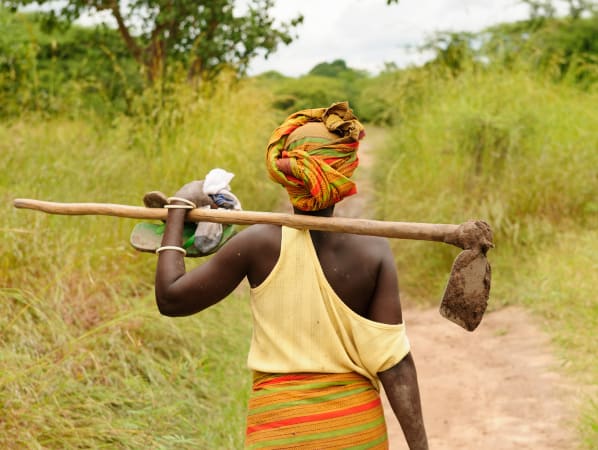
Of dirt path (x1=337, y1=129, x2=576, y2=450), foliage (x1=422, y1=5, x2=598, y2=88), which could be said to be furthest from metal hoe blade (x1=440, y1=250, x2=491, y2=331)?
foliage (x1=422, y1=5, x2=598, y2=88)

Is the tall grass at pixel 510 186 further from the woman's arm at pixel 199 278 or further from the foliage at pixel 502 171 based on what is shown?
the woman's arm at pixel 199 278

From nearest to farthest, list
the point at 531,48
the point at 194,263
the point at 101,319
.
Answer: the point at 101,319 → the point at 194,263 → the point at 531,48

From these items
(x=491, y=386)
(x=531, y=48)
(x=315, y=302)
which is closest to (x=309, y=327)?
(x=315, y=302)

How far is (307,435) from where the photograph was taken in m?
2.02

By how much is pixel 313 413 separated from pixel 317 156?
0.62 metres

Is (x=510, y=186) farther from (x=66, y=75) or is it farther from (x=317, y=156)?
(x=66, y=75)

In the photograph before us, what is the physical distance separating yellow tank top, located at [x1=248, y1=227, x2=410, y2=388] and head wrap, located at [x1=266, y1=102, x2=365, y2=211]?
11 centimetres

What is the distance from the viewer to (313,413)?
2025mm

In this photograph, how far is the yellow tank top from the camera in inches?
79.7

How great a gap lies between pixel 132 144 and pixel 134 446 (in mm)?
3876

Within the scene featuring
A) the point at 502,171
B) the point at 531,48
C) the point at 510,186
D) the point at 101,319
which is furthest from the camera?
the point at 531,48

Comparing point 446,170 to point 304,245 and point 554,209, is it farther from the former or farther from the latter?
point 304,245

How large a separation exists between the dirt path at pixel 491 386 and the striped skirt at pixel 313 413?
2183mm

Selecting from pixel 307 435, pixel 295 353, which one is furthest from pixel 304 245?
pixel 307 435
